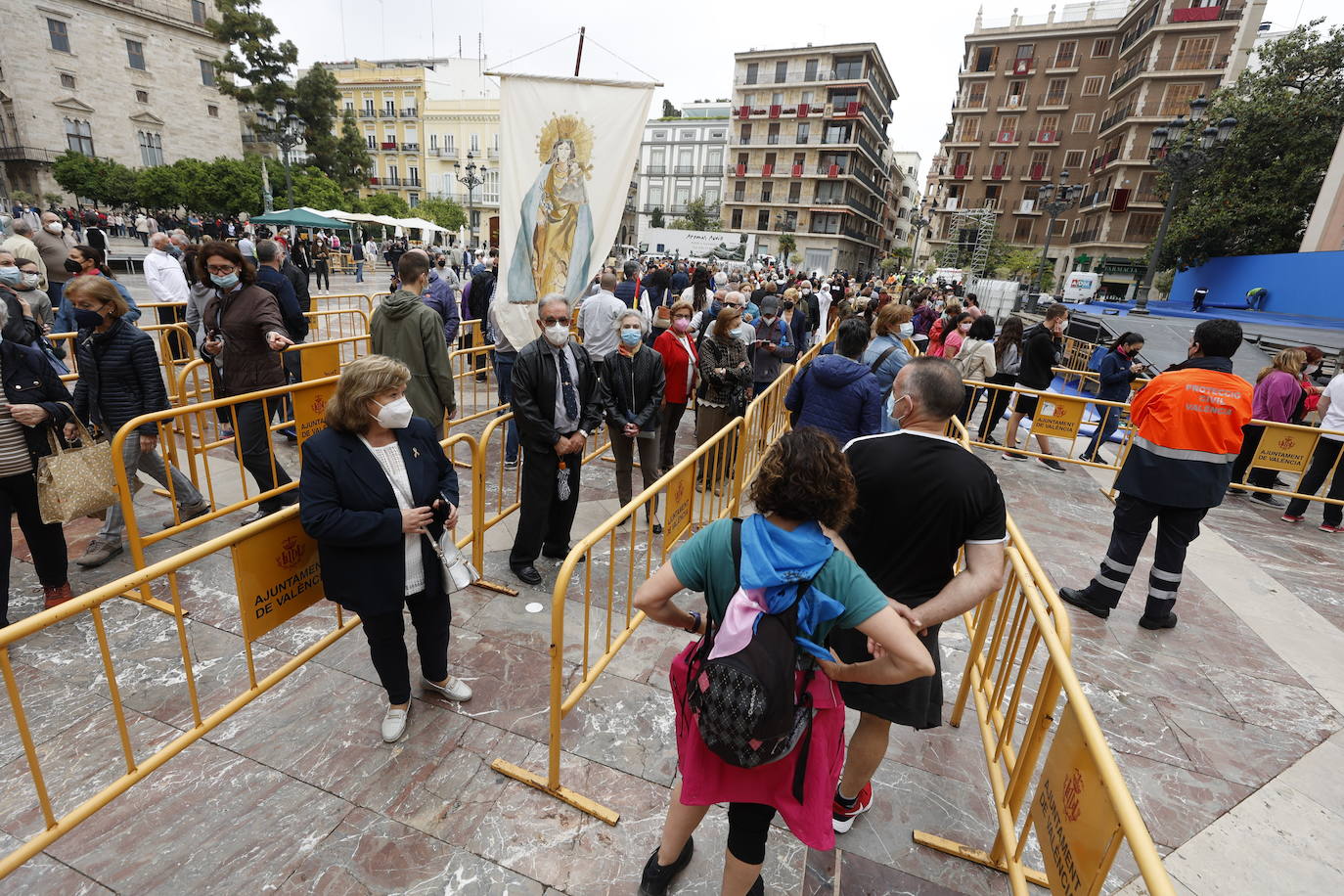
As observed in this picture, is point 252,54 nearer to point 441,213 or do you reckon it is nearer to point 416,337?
point 441,213

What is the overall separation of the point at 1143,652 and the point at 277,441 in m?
7.89

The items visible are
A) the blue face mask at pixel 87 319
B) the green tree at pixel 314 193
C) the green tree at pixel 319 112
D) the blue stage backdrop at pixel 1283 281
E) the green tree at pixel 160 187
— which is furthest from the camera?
the green tree at pixel 319 112

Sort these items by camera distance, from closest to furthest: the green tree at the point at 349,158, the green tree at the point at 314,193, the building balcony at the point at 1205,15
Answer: the green tree at the point at 314,193 → the building balcony at the point at 1205,15 → the green tree at the point at 349,158

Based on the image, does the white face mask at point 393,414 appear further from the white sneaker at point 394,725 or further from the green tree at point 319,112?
the green tree at point 319,112

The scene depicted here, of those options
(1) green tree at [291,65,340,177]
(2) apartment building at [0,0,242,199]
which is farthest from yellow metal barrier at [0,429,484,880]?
(2) apartment building at [0,0,242,199]

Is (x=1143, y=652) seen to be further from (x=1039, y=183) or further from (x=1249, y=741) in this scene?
(x=1039, y=183)

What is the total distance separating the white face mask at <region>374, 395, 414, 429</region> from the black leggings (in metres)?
1.93

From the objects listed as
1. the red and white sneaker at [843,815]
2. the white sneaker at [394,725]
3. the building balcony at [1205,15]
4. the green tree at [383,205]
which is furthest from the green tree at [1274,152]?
the green tree at [383,205]

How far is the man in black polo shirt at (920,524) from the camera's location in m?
2.12

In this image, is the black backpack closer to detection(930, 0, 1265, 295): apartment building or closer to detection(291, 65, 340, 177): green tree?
detection(930, 0, 1265, 295): apartment building

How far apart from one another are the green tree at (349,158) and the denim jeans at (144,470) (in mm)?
49677

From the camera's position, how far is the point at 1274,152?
2575 cm

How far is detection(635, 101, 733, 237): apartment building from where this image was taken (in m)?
74.1

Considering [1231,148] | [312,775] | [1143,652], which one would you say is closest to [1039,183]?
[1231,148]
